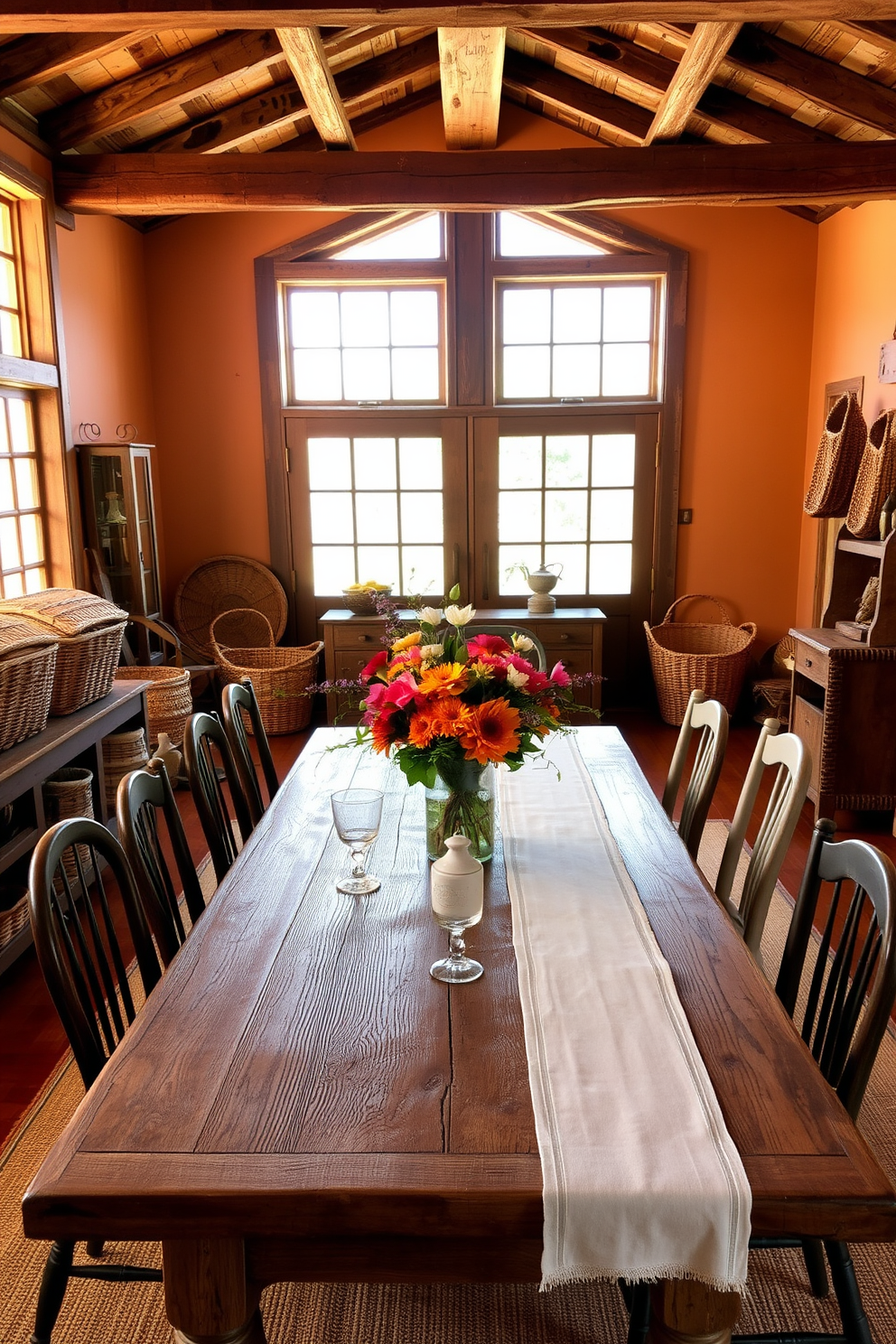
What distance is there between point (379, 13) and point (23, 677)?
2129mm

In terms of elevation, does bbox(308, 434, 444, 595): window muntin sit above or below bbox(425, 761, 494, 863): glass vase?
above

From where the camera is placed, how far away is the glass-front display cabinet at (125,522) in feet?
15.0

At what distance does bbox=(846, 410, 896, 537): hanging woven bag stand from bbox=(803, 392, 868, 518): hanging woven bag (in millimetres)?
160

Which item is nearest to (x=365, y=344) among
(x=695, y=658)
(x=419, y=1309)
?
(x=695, y=658)

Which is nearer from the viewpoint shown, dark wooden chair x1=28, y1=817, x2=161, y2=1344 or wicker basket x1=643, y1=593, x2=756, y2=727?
dark wooden chair x1=28, y1=817, x2=161, y2=1344

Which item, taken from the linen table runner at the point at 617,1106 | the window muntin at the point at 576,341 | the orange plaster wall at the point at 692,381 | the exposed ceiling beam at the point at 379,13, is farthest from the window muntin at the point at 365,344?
the linen table runner at the point at 617,1106

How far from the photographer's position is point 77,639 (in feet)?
10.8

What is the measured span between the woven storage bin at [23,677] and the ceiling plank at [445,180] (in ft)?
7.53

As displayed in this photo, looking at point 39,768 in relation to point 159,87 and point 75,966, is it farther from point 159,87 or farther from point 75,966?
point 159,87

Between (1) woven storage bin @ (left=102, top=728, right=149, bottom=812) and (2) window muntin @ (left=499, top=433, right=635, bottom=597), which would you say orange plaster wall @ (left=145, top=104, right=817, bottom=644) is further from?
(1) woven storage bin @ (left=102, top=728, right=149, bottom=812)

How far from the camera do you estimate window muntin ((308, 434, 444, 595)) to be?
5797mm

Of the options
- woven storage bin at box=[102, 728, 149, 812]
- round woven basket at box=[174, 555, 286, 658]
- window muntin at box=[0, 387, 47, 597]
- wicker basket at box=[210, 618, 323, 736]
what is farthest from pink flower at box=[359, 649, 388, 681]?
round woven basket at box=[174, 555, 286, 658]

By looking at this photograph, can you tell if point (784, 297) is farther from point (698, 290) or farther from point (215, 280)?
point (215, 280)

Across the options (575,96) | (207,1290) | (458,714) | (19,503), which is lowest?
(207,1290)
